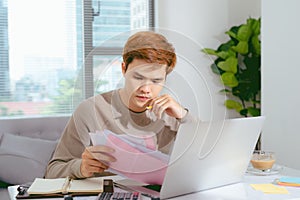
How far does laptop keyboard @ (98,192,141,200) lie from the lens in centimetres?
131

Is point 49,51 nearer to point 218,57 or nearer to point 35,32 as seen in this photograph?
point 35,32

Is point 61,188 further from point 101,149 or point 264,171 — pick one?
point 264,171

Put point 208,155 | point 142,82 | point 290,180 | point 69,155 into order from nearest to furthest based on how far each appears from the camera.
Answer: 1. point 142,82
2. point 208,155
3. point 290,180
4. point 69,155

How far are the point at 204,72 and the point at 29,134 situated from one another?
7.18 ft

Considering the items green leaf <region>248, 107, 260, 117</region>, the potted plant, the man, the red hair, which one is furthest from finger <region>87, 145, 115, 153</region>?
green leaf <region>248, 107, 260, 117</region>

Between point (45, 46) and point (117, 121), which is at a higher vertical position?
point (45, 46)

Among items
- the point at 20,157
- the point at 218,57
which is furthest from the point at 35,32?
the point at 218,57

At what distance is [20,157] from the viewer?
3.07 metres

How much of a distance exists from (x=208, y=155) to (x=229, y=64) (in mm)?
2678

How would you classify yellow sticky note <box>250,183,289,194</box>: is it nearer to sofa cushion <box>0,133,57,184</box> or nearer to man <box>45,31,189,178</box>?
man <box>45,31,189,178</box>

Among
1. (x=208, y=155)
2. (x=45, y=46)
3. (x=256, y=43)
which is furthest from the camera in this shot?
(x=256, y=43)

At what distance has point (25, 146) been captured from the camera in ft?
10.3

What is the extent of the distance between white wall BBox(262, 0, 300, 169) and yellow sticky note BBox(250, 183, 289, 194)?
159 centimetres

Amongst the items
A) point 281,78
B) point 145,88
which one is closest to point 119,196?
point 145,88
